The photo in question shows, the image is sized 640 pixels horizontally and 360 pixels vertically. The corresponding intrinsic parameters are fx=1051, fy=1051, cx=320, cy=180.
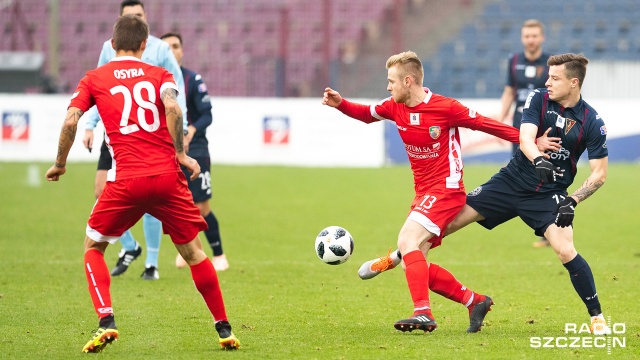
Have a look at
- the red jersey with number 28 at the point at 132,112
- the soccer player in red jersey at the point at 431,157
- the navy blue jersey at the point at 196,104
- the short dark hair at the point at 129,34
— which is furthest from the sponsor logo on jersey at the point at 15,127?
the red jersey with number 28 at the point at 132,112

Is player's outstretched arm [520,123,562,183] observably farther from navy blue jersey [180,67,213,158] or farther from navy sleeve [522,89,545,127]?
navy blue jersey [180,67,213,158]

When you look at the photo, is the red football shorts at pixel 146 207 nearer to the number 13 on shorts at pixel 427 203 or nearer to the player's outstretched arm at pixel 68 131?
the player's outstretched arm at pixel 68 131

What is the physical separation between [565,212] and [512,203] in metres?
0.59

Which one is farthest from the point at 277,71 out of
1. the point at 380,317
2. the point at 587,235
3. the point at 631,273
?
the point at 380,317

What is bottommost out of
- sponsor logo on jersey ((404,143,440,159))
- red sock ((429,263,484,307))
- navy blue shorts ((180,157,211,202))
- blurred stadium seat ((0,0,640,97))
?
blurred stadium seat ((0,0,640,97))

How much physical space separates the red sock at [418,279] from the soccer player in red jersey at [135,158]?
49.9 inches

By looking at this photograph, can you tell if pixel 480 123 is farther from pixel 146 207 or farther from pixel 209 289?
pixel 146 207

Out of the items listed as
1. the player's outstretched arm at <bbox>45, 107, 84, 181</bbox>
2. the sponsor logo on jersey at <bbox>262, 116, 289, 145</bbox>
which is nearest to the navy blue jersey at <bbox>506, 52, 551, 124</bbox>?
the player's outstretched arm at <bbox>45, 107, 84, 181</bbox>

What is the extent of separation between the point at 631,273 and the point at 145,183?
5.63 meters

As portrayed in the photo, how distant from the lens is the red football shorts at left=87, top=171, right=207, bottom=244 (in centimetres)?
611

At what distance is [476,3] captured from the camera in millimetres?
29047

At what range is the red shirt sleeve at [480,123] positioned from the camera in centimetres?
700

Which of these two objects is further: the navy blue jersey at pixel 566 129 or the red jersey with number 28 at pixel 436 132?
the red jersey with number 28 at pixel 436 132

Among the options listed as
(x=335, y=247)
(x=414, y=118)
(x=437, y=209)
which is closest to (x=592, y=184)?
(x=437, y=209)
